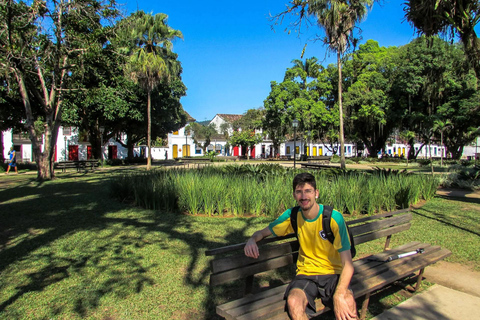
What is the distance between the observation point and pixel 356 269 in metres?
2.81

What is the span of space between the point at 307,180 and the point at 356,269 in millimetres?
1056

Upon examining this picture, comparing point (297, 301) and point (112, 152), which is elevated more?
point (112, 152)

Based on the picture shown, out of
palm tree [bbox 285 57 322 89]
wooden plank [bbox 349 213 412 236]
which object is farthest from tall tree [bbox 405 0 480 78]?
palm tree [bbox 285 57 322 89]

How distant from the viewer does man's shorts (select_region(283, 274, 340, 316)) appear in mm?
2174

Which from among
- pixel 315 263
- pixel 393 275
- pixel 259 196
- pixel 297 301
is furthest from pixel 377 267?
pixel 259 196

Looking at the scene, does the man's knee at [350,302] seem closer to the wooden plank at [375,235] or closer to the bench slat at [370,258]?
the bench slat at [370,258]

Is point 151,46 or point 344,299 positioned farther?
point 151,46

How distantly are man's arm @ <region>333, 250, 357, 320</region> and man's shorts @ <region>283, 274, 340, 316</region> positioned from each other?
0.13 m

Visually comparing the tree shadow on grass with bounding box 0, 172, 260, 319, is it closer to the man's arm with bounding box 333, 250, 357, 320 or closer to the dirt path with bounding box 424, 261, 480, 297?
the man's arm with bounding box 333, 250, 357, 320

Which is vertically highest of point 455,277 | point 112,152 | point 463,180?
point 112,152

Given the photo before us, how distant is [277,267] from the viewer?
101 inches

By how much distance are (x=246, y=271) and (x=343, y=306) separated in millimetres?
704

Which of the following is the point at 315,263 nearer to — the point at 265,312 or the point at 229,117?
the point at 265,312

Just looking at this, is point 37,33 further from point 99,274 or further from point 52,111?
point 99,274
